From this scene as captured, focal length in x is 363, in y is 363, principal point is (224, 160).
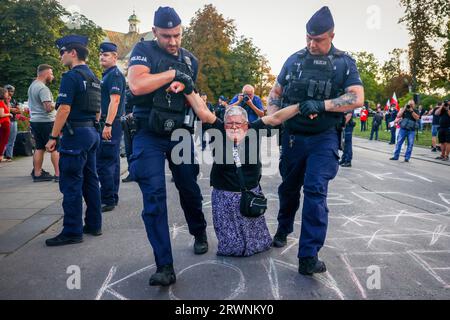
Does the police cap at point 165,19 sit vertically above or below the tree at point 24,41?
below

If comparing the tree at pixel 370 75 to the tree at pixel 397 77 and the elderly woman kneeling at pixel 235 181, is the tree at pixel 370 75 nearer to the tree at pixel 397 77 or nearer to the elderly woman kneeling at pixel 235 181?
the tree at pixel 397 77

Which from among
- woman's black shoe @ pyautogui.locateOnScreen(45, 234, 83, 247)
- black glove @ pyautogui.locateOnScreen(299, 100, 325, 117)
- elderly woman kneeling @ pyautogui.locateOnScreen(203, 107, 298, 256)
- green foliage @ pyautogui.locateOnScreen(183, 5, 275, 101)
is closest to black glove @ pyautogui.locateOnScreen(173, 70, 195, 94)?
elderly woman kneeling @ pyautogui.locateOnScreen(203, 107, 298, 256)

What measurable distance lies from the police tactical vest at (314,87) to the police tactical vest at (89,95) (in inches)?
81.3

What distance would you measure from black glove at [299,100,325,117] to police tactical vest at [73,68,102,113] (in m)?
2.21

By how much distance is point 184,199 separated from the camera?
3.30 m

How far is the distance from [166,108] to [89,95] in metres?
1.34

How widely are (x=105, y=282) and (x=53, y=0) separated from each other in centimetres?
3298

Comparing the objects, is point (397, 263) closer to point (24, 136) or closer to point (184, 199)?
point (184, 199)

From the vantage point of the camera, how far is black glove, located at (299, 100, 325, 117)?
2.91m

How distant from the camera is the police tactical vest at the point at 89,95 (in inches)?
148

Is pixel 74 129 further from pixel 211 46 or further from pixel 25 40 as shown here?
pixel 211 46

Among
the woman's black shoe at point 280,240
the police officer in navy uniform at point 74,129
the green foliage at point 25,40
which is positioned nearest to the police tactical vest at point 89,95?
the police officer in navy uniform at point 74,129

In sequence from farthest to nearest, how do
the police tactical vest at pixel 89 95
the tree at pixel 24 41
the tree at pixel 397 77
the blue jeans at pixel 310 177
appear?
the tree at pixel 397 77 < the tree at pixel 24 41 < the police tactical vest at pixel 89 95 < the blue jeans at pixel 310 177

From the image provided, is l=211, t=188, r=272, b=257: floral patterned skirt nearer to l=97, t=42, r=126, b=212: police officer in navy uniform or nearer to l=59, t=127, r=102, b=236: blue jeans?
l=59, t=127, r=102, b=236: blue jeans
